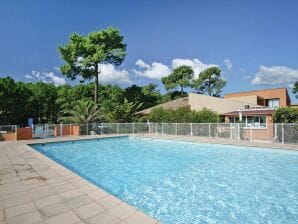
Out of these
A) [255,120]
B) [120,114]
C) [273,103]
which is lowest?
[255,120]

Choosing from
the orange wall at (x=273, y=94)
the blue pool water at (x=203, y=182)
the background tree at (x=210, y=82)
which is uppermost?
the background tree at (x=210, y=82)

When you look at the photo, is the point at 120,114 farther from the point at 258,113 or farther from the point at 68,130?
the point at 258,113

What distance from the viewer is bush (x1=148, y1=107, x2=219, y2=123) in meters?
21.4

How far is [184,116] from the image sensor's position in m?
23.0

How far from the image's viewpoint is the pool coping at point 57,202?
12.7 feet

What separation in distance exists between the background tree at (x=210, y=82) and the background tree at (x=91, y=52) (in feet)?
81.1

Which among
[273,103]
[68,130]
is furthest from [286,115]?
[273,103]

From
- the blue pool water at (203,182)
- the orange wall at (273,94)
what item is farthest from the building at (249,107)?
the blue pool water at (203,182)

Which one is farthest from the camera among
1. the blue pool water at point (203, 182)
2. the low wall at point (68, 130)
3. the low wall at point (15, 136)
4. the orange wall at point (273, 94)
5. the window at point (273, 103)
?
the window at point (273, 103)

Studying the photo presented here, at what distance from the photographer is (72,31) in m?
31.0

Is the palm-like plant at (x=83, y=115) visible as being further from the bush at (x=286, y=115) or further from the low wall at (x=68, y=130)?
the bush at (x=286, y=115)

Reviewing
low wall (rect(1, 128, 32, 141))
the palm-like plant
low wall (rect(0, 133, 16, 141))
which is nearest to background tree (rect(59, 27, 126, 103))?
the palm-like plant

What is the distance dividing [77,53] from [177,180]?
88.0ft

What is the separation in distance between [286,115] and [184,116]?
31.1 feet
